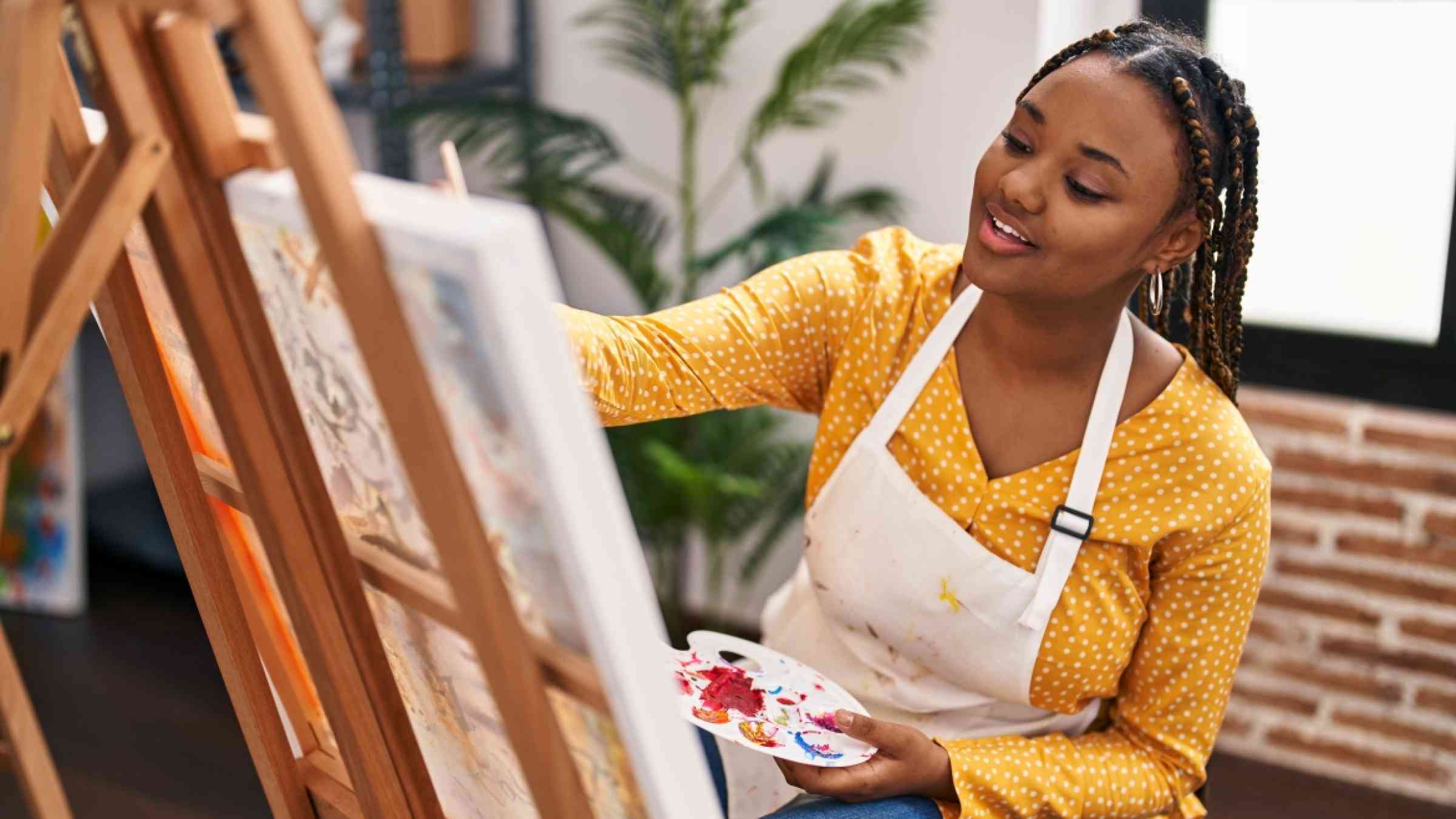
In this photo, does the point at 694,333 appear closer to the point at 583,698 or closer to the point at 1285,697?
the point at 583,698

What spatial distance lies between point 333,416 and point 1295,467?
190 cm

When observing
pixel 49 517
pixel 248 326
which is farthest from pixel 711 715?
pixel 49 517

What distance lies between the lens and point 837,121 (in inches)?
95.3

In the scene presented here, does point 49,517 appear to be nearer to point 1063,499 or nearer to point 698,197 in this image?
point 698,197

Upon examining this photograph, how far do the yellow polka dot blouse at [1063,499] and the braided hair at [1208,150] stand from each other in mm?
69

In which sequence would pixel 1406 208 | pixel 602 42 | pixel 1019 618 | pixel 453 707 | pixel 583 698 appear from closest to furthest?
pixel 583 698, pixel 453 707, pixel 1019 618, pixel 1406 208, pixel 602 42

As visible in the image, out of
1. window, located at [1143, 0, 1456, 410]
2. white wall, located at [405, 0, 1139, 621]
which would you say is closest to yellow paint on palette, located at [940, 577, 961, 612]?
white wall, located at [405, 0, 1139, 621]

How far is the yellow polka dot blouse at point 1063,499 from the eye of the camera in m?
1.19

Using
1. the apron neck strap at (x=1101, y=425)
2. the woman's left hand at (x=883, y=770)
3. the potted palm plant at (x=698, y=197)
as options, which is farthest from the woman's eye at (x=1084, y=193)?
the potted palm plant at (x=698, y=197)

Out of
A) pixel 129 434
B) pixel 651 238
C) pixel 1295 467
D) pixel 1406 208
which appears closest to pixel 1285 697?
pixel 1295 467

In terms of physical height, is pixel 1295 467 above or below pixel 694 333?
below

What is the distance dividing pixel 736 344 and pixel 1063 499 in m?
0.33

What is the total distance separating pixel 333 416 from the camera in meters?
0.79

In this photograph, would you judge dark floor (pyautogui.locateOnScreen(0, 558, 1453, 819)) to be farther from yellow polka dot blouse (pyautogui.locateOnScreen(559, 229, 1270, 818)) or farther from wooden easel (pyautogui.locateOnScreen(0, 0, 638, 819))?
wooden easel (pyautogui.locateOnScreen(0, 0, 638, 819))
